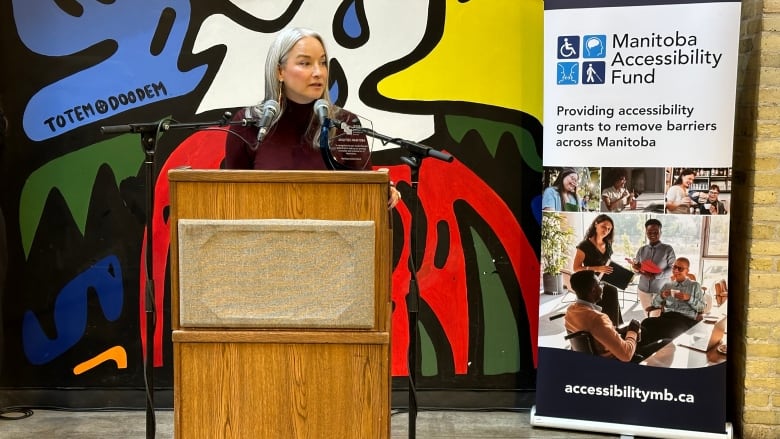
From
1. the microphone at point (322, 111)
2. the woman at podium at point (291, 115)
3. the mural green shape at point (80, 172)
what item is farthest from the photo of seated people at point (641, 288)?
the mural green shape at point (80, 172)

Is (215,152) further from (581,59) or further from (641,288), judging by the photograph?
(641,288)

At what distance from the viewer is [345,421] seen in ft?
6.96

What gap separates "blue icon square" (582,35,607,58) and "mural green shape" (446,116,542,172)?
507 millimetres

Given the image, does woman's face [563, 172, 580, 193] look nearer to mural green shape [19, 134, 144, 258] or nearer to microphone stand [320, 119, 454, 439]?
microphone stand [320, 119, 454, 439]

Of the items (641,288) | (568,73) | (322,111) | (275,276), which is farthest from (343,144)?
(641,288)

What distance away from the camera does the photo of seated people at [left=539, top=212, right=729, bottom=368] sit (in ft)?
11.3

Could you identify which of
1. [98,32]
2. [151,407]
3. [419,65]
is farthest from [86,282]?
[419,65]

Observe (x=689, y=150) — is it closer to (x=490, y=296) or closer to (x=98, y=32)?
(x=490, y=296)

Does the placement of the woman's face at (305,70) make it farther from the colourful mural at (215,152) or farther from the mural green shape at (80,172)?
the mural green shape at (80,172)

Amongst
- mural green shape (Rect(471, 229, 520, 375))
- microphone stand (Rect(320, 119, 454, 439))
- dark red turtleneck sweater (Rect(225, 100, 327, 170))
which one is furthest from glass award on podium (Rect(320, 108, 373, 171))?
mural green shape (Rect(471, 229, 520, 375))

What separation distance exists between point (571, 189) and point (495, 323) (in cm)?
79

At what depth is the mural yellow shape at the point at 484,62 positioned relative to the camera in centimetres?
374

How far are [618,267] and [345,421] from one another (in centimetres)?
183

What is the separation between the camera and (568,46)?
3473 mm
